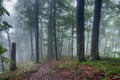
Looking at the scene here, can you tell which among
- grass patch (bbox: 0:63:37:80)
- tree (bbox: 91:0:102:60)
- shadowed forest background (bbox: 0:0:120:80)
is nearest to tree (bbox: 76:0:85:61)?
shadowed forest background (bbox: 0:0:120:80)

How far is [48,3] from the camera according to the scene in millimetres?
26656

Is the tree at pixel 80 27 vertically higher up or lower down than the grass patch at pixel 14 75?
higher up

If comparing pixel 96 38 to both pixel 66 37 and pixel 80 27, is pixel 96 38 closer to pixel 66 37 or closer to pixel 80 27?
pixel 80 27

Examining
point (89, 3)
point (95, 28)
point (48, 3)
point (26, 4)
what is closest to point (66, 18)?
point (89, 3)

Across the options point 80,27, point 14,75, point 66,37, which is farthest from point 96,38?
point 66,37

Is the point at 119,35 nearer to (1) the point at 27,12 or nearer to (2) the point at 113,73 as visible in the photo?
(1) the point at 27,12

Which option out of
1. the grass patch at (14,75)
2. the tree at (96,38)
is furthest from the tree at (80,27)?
the grass patch at (14,75)

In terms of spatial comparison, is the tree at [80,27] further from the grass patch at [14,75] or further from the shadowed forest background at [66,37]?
the grass patch at [14,75]

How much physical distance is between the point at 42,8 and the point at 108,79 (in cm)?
2078

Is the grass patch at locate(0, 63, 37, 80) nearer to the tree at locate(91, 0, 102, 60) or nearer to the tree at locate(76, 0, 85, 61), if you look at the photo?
the tree at locate(76, 0, 85, 61)

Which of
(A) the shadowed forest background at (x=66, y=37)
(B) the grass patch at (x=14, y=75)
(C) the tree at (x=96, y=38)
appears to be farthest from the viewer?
(C) the tree at (x=96, y=38)

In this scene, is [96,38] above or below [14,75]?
above

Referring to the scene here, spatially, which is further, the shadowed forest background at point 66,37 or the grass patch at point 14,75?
the grass patch at point 14,75

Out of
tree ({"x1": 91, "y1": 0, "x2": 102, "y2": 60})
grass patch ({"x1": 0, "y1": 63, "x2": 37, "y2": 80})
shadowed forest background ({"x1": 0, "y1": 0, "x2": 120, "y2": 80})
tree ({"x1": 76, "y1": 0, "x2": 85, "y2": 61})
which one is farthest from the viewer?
tree ({"x1": 91, "y1": 0, "x2": 102, "y2": 60})
